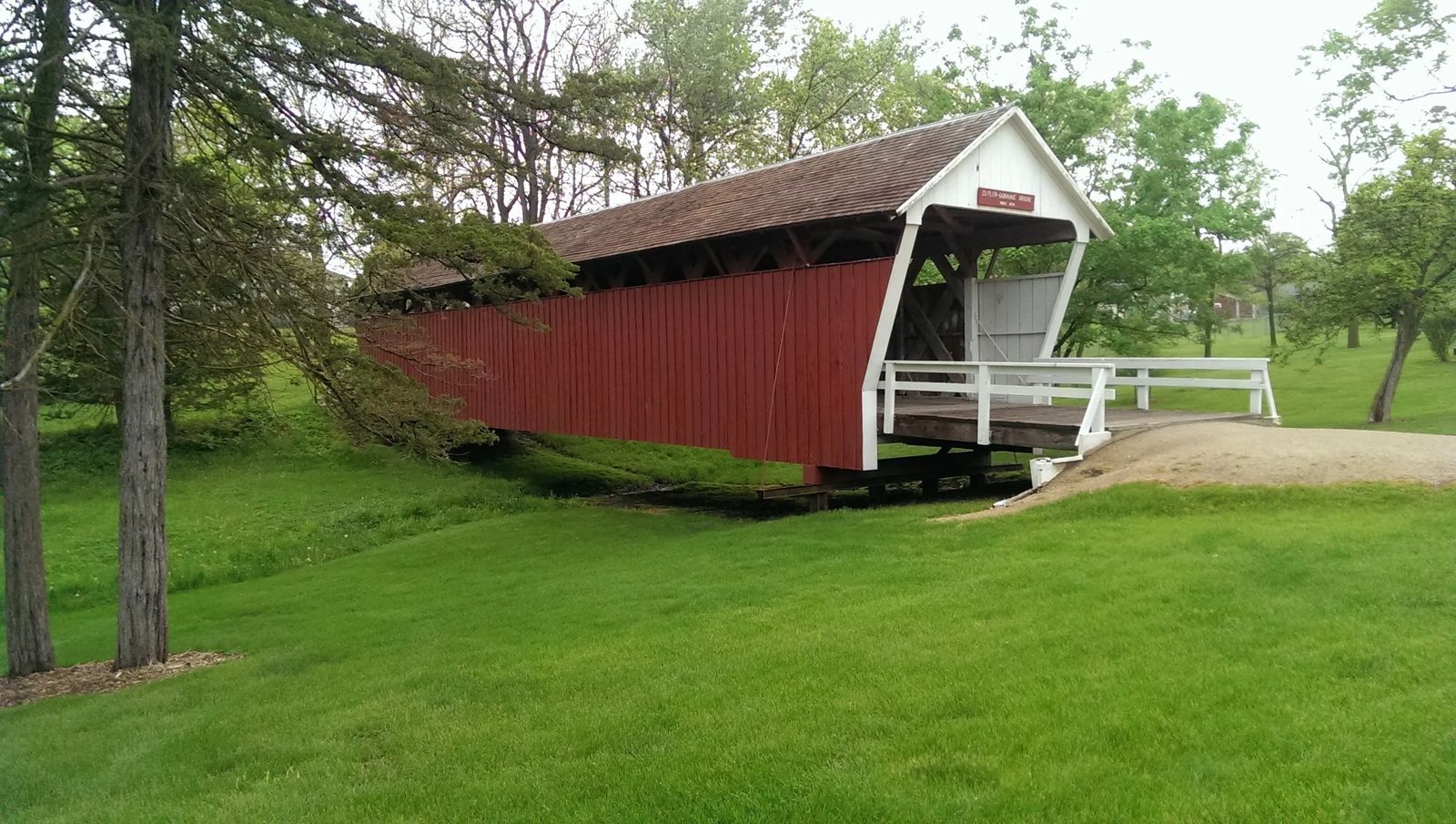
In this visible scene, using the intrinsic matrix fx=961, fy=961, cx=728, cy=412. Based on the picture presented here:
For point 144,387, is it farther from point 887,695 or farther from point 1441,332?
point 1441,332

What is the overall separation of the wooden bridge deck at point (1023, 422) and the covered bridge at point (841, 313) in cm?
3

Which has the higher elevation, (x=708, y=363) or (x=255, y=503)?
(x=708, y=363)

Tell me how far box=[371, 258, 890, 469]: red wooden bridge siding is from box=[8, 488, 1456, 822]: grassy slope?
145 inches

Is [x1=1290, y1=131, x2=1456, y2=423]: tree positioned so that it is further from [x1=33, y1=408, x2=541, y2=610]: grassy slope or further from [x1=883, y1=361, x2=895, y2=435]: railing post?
[x1=33, y1=408, x2=541, y2=610]: grassy slope

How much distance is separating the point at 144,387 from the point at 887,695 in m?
6.58

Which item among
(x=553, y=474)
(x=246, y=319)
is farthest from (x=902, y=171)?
(x=553, y=474)

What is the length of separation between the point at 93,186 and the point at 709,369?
8.42m

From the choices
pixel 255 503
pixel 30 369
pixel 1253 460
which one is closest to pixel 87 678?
pixel 30 369

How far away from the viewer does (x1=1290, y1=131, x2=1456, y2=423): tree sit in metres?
17.5

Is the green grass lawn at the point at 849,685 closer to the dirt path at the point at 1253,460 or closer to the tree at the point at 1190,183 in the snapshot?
the dirt path at the point at 1253,460

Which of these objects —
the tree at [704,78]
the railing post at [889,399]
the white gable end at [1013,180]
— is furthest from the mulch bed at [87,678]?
the tree at [704,78]

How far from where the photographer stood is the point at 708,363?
1460 centimetres

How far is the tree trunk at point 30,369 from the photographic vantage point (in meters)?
6.82

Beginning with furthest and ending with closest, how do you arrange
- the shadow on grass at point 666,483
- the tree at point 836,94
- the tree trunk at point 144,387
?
the tree at point 836,94
the shadow on grass at point 666,483
the tree trunk at point 144,387
